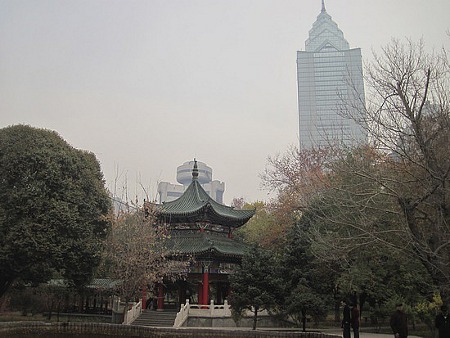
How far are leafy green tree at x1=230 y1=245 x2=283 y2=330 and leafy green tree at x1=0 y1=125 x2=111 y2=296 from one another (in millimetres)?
6932

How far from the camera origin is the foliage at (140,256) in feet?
62.8

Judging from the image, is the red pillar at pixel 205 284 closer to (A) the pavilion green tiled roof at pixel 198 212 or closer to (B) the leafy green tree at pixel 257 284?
(A) the pavilion green tiled roof at pixel 198 212

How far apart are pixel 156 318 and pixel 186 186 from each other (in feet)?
366

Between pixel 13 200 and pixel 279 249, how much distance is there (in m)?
13.4

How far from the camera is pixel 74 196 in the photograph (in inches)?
766

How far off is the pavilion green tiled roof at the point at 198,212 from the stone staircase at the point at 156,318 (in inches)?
171

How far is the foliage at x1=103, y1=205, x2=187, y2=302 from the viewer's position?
19156 millimetres

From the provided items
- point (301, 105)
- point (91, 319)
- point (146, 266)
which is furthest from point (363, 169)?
point (301, 105)

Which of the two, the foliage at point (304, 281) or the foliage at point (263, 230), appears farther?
the foliage at point (263, 230)

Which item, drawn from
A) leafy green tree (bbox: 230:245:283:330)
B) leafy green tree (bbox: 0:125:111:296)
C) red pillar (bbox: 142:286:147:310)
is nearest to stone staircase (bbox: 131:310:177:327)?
red pillar (bbox: 142:286:147:310)

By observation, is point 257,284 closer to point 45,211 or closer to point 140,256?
point 140,256

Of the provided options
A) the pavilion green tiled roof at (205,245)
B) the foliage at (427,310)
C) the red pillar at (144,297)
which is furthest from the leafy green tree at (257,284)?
the red pillar at (144,297)

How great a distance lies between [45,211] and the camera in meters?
18.4

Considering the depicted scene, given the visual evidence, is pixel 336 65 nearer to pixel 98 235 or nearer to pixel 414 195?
pixel 98 235
